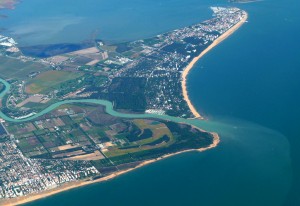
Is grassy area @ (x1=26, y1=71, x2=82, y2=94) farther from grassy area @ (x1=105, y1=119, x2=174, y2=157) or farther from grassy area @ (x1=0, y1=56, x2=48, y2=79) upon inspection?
grassy area @ (x1=105, y1=119, x2=174, y2=157)

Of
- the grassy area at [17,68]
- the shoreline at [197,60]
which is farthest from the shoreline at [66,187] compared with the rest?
the grassy area at [17,68]

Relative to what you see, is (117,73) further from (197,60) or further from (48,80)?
(197,60)

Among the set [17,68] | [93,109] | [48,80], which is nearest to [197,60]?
[93,109]

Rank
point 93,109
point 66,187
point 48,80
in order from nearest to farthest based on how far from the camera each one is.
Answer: point 66,187 < point 93,109 < point 48,80

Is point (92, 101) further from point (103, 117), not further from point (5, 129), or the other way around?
point (5, 129)

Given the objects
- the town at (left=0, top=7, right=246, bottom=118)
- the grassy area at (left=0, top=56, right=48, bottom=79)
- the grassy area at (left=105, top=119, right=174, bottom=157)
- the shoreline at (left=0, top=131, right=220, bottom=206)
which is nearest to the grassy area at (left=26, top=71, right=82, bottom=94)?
the town at (left=0, top=7, right=246, bottom=118)
